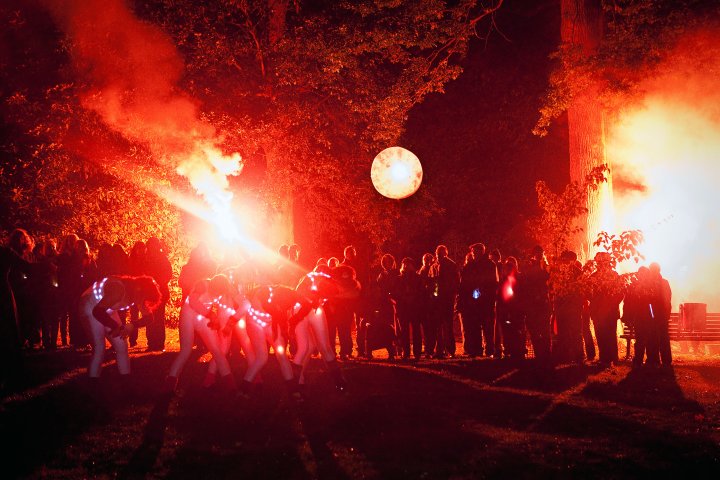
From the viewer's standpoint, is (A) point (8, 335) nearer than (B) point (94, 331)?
No

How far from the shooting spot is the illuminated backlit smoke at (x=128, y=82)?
1894 centimetres

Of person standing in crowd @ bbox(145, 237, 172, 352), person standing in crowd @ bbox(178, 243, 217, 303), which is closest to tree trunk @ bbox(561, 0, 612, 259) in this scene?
person standing in crowd @ bbox(178, 243, 217, 303)

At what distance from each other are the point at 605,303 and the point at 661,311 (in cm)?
95

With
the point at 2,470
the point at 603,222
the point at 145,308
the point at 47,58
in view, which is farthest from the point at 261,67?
the point at 2,470

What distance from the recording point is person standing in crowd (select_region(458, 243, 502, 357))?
13.9 m

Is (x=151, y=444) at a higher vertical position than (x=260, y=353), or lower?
lower

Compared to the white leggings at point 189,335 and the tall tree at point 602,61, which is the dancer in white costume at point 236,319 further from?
the tall tree at point 602,61

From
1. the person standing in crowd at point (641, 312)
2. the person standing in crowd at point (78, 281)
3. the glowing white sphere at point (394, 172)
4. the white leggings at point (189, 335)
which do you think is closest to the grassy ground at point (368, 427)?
the white leggings at point (189, 335)

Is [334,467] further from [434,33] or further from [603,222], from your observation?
[434,33]

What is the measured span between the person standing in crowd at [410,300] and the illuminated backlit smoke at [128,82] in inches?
248

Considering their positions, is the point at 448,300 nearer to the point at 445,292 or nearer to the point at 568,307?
the point at 445,292

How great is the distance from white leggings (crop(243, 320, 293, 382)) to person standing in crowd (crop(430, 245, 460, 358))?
4.72m

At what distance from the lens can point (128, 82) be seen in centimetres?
1905

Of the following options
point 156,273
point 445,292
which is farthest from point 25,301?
point 445,292
